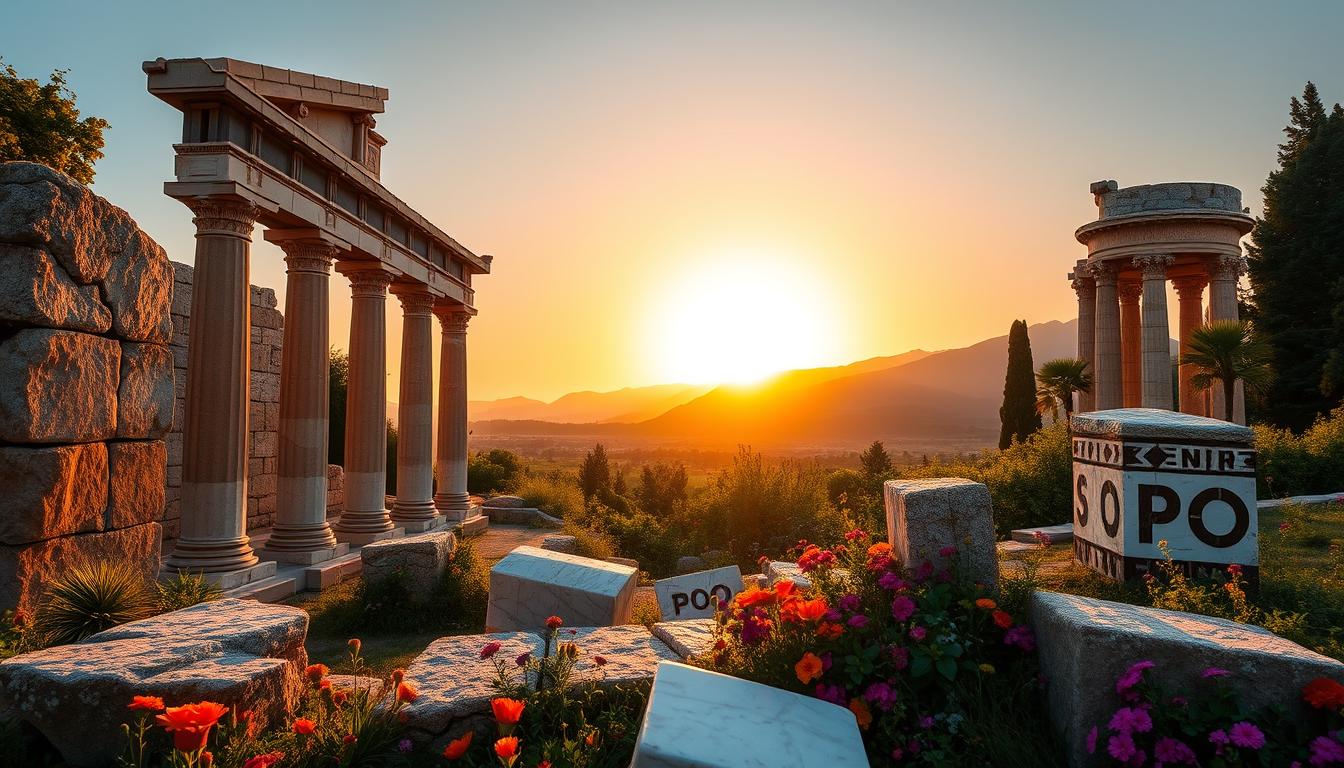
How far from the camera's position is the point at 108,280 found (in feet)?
24.2

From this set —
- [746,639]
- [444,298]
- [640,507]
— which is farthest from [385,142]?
[746,639]

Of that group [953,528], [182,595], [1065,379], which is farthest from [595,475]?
[953,528]

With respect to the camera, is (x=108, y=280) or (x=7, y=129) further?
(x=7, y=129)

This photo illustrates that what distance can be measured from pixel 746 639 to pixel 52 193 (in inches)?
284

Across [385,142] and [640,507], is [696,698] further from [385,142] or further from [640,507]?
[640,507]

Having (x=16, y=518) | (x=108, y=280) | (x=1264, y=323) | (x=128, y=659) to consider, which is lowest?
(x=128, y=659)

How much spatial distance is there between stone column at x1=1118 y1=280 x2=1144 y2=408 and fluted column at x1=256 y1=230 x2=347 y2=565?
2361cm

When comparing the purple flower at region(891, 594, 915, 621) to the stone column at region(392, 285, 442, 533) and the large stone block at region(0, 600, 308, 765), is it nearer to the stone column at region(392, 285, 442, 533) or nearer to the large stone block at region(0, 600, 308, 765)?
the large stone block at region(0, 600, 308, 765)

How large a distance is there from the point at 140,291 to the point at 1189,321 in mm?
27994

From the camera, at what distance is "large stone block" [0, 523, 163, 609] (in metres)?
6.39

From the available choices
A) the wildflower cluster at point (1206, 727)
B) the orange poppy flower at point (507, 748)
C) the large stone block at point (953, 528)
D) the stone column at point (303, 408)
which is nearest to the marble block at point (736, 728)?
the orange poppy flower at point (507, 748)

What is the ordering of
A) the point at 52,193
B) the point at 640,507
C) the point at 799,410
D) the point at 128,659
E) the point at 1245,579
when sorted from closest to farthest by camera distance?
the point at 128,659, the point at 1245,579, the point at 52,193, the point at 640,507, the point at 799,410

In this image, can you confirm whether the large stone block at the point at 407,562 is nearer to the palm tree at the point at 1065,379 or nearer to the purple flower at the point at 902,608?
the purple flower at the point at 902,608

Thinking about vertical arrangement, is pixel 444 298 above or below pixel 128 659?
above
